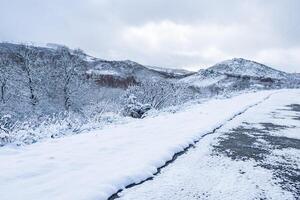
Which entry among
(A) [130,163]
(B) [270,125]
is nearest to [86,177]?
(A) [130,163]

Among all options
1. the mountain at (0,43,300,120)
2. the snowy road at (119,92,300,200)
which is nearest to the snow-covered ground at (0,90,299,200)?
the snowy road at (119,92,300,200)

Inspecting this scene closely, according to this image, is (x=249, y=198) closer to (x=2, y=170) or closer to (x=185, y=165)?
(x=185, y=165)

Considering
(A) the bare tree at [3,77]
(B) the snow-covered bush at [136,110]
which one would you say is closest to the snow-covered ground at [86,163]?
(B) the snow-covered bush at [136,110]

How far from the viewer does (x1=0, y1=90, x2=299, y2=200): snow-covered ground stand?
14.7 feet

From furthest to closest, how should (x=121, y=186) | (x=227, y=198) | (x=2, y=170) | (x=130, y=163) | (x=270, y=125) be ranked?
(x=270, y=125) < (x=130, y=163) < (x=2, y=170) < (x=121, y=186) < (x=227, y=198)

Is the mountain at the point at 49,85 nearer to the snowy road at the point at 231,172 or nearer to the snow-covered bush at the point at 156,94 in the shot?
the snow-covered bush at the point at 156,94

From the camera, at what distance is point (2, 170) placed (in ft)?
17.4

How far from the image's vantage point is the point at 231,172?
5.55 m

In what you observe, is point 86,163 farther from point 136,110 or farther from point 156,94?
point 156,94

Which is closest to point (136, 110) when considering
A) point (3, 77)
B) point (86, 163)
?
point (86, 163)

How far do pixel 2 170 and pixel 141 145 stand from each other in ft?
10.3

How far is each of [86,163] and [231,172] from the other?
8.59 feet

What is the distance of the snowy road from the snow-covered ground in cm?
36

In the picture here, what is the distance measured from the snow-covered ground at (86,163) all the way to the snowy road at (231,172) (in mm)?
356
